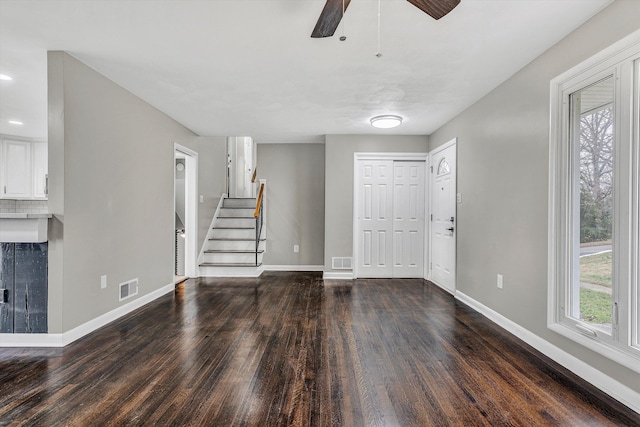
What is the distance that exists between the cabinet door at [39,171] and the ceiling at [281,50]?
1.57m

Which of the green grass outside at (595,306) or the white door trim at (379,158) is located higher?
the white door trim at (379,158)

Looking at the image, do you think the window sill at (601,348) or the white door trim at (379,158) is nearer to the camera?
the window sill at (601,348)

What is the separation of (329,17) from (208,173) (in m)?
4.77

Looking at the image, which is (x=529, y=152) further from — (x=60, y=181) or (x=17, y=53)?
(x=17, y=53)

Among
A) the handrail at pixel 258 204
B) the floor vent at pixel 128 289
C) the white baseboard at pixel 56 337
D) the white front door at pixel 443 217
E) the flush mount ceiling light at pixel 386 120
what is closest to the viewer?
the white baseboard at pixel 56 337

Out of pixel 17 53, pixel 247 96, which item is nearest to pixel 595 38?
pixel 247 96

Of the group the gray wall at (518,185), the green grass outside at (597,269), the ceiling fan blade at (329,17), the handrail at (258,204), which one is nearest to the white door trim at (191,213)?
the handrail at (258,204)

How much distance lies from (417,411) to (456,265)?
2.76 m

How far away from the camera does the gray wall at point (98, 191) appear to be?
2562 mm

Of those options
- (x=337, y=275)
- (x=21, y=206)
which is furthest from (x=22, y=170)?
Answer: (x=337, y=275)

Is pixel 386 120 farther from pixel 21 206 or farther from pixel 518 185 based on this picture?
pixel 21 206

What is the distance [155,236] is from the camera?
400 centimetres

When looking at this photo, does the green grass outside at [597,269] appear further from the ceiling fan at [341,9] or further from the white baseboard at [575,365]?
the ceiling fan at [341,9]

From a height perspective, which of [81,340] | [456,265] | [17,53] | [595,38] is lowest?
[81,340]
